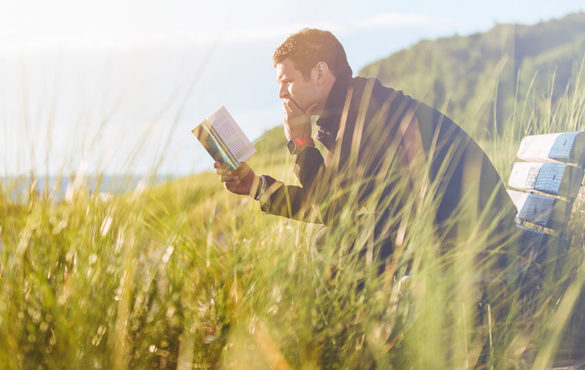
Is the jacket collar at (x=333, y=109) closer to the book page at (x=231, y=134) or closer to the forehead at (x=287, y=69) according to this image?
the forehead at (x=287, y=69)

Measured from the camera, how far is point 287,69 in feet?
Answer: 8.50

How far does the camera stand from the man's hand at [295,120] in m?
2.68

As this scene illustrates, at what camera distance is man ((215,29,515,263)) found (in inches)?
80.8

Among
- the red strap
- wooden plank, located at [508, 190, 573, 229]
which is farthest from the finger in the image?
wooden plank, located at [508, 190, 573, 229]

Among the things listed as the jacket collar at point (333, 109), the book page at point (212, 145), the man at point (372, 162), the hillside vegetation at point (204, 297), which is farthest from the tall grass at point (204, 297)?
the jacket collar at point (333, 109)

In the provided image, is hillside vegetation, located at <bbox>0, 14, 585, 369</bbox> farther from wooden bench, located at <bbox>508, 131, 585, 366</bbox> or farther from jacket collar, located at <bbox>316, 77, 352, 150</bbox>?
A: jacket collar, located at <bbox>316, 77, 352, 150</bbox>

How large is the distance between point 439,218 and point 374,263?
631 mm

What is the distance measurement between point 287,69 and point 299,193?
26.0 inches

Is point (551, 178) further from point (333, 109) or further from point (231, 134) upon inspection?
point (231, 134)

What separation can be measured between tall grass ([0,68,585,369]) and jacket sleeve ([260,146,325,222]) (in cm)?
17

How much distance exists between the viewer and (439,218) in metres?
2.23

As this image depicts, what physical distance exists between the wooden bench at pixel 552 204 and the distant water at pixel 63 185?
178 cm

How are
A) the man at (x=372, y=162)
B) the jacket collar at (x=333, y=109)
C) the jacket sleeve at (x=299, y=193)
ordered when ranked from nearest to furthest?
the man at (x=372, y=162), the jacket sleeve at (x=299, y=193), the jacket collar at (x=333, y=109)

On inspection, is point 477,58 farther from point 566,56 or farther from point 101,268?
point 101,268
